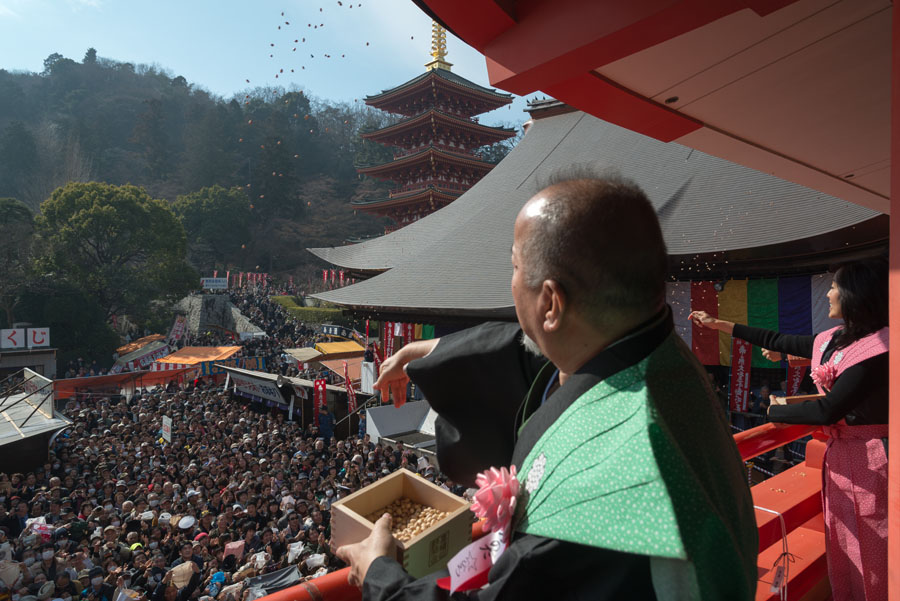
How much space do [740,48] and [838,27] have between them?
21 centimetres

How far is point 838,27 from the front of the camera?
1.20m

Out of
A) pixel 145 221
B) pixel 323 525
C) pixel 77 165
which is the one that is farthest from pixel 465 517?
pixel 77 165

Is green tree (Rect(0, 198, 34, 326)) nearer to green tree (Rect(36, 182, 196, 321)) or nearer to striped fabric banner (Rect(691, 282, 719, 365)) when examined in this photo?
green tree (Rect(36, 182, 196, 321))

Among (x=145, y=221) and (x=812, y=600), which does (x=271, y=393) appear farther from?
(x=145, y=221)

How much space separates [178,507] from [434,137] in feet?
55.5

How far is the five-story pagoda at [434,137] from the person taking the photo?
737 inches

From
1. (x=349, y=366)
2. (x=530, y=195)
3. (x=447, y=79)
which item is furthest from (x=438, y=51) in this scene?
(x=530, y=195)

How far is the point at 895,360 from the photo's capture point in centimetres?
88

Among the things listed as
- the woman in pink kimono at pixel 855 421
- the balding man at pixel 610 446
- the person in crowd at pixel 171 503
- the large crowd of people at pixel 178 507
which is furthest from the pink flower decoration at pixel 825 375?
the person in crowd at pixel 171 503

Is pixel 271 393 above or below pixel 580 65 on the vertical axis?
below

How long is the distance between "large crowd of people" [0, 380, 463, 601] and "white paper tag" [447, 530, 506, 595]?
9.80 ft

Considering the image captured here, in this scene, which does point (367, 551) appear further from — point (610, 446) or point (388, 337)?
point (388, 337)

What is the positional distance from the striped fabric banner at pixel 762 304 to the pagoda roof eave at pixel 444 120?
48.5ft

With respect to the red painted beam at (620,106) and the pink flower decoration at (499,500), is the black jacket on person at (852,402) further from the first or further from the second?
the pink flower decoration at (499,500)
